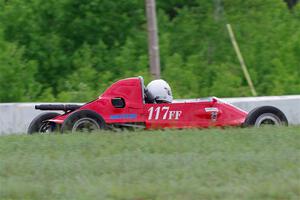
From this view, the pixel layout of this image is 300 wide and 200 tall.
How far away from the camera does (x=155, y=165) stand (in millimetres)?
10109

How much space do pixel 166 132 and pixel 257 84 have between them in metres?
12.2

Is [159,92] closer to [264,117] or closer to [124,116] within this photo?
[124,116]

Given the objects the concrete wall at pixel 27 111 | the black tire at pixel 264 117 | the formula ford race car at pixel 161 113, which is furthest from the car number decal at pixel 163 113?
the concrete wall at pixel 27 111

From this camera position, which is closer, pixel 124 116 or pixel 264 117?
pixel 264 117

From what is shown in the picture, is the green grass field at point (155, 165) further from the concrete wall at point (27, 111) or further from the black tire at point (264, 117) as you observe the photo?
the concrete wall at point (27, 111)

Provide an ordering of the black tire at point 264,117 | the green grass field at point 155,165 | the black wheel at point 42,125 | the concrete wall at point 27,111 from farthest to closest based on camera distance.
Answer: the concrete wall at point 27,111
the black wheel at point 42,125
the black tire at point 264,117
the green grass field at point 155,165

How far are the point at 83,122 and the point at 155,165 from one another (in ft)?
12.5

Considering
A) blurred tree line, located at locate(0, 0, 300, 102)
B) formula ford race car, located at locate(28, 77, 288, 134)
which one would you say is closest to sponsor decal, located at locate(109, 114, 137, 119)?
formula ford race car, located at locate(28, 77, 288, 134)

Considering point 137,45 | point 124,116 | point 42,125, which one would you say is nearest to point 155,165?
point 124,116

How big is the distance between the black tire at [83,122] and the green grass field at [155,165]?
109cm

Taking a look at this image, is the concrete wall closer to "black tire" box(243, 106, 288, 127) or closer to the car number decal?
"black tire" box(243, 106, 288, 127)

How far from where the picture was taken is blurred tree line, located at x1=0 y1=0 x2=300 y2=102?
2342cm

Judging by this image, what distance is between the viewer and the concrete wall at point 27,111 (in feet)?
54.6

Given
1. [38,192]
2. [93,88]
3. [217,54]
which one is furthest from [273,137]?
[217,54]
